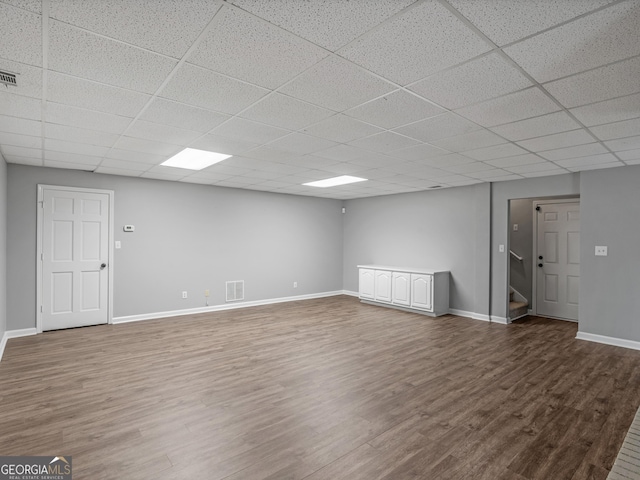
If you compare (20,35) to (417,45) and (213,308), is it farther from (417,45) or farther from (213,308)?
(213,308)

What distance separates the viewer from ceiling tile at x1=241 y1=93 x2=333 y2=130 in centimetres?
263

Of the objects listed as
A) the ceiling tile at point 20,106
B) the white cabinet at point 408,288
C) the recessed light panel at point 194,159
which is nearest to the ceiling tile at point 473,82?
the recessed light panel at point 194,159

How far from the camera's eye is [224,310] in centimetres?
681

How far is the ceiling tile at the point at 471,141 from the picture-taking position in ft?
11.1

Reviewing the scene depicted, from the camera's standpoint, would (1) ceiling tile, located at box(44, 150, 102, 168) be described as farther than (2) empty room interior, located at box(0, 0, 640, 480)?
Yes

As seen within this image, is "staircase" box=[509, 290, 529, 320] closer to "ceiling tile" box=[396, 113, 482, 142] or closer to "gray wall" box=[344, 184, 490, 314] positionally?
"gray wall" box=[344, 184, 490, 314]

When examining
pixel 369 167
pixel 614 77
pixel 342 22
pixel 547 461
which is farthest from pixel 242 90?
pixel 547 461

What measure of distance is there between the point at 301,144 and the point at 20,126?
2.67 meters

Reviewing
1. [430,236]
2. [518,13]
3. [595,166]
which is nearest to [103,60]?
[518,13]

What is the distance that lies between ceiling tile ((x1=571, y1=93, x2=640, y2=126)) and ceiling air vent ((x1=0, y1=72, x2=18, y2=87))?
4.03m

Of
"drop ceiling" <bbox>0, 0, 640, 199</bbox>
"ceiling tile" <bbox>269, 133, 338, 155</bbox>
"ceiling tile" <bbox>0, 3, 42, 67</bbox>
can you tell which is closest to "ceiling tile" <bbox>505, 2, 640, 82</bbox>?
"drop ceiling" <bbox>0, 0, 640, 199</bbox>

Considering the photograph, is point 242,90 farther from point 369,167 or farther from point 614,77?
point 369,167

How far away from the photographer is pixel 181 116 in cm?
296

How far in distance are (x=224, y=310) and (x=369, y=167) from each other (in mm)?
4035
